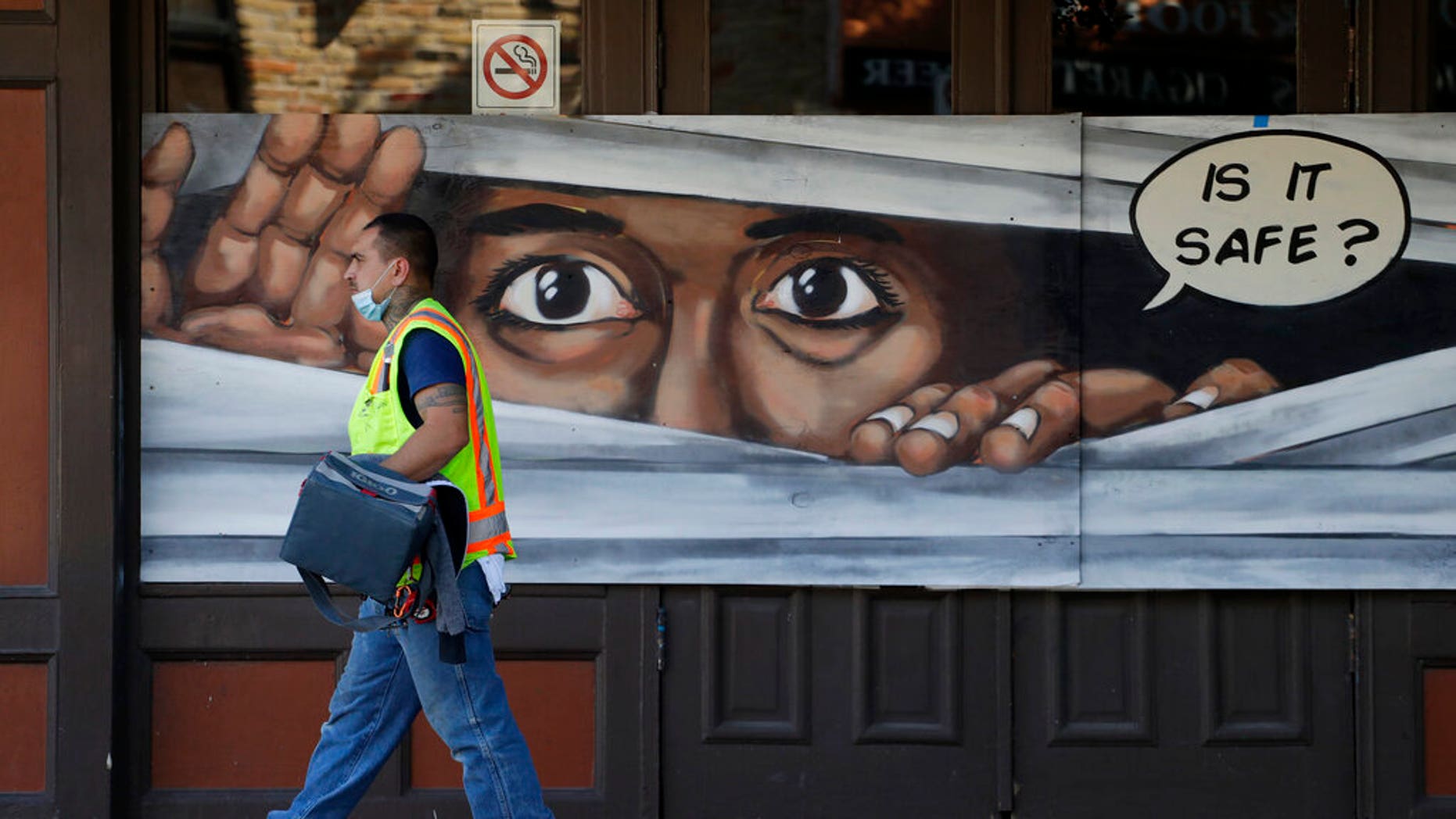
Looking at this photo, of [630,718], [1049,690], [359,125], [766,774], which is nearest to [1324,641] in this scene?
[1049,690]

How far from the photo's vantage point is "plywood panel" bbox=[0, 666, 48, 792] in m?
5.82

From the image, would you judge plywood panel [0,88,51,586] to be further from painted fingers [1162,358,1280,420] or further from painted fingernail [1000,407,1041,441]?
painted fingers [1162,358,1280,420]

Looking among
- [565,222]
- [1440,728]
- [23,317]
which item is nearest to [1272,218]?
[1440,728]

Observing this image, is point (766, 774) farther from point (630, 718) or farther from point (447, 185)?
point (447, 185)

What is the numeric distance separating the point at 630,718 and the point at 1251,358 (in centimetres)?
254

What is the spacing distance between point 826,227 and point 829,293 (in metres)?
0.23

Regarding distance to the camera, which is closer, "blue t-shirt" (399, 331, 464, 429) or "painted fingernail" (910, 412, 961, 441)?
"blue t-shirt" (399, 331, 464, 429)

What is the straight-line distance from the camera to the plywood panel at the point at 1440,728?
19.3ft

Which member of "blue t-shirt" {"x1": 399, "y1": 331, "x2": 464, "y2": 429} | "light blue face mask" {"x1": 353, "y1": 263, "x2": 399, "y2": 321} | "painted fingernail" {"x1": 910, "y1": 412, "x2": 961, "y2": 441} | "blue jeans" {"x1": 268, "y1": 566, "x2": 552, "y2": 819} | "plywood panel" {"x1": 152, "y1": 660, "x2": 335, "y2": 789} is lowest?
"plywood panel" {"x1": 152, "y1": 660, "x2": 335, "y2": 789}

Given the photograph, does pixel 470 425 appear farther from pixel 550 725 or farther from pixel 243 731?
pixel 243 731

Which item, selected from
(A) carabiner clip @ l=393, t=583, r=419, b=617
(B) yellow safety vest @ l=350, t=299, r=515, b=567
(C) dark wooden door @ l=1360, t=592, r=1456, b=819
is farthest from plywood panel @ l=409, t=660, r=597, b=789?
(C) dark wooden door @ l=1360, t=592, r=1456, b=819

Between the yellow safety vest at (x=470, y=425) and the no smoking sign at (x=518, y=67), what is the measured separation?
1388mm

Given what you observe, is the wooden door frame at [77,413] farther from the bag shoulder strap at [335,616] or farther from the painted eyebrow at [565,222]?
the bag shoulder strap at [335,616]

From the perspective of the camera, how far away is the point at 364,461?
453 centimetres
